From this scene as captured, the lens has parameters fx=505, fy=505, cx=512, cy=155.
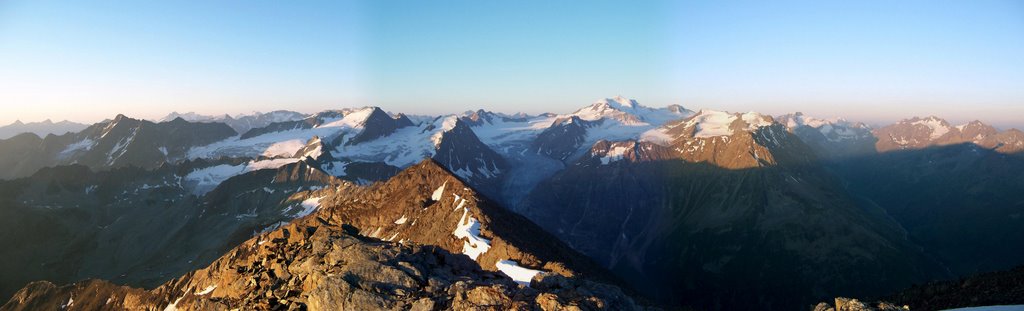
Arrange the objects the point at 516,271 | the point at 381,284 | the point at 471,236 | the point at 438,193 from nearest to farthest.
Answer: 1. the point at 381,284
2. the point at 516,271
3. the point at 471,236
4. the point at 438,193

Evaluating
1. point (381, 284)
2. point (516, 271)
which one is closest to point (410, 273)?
point (381, 284)

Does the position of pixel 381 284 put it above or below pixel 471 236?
above

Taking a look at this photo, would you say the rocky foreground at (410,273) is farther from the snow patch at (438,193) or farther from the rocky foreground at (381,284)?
the snow patch at (438,193)

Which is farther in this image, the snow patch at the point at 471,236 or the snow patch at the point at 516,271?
the snow patch at the point at 471,236

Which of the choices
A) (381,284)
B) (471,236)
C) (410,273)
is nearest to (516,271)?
(471,236)

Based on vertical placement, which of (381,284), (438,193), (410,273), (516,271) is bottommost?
(438,193)

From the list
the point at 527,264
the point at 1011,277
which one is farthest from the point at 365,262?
the point at 1011,277

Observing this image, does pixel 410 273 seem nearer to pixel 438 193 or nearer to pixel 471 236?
pixel 471 236

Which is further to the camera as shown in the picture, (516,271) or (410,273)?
(516,271)

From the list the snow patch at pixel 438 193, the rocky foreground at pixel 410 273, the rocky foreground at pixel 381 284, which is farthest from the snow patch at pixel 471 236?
the rocky foreground at pixel 381 284

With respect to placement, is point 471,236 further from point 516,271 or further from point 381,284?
point 381,284

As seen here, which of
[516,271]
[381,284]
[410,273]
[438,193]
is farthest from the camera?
[438,193]
